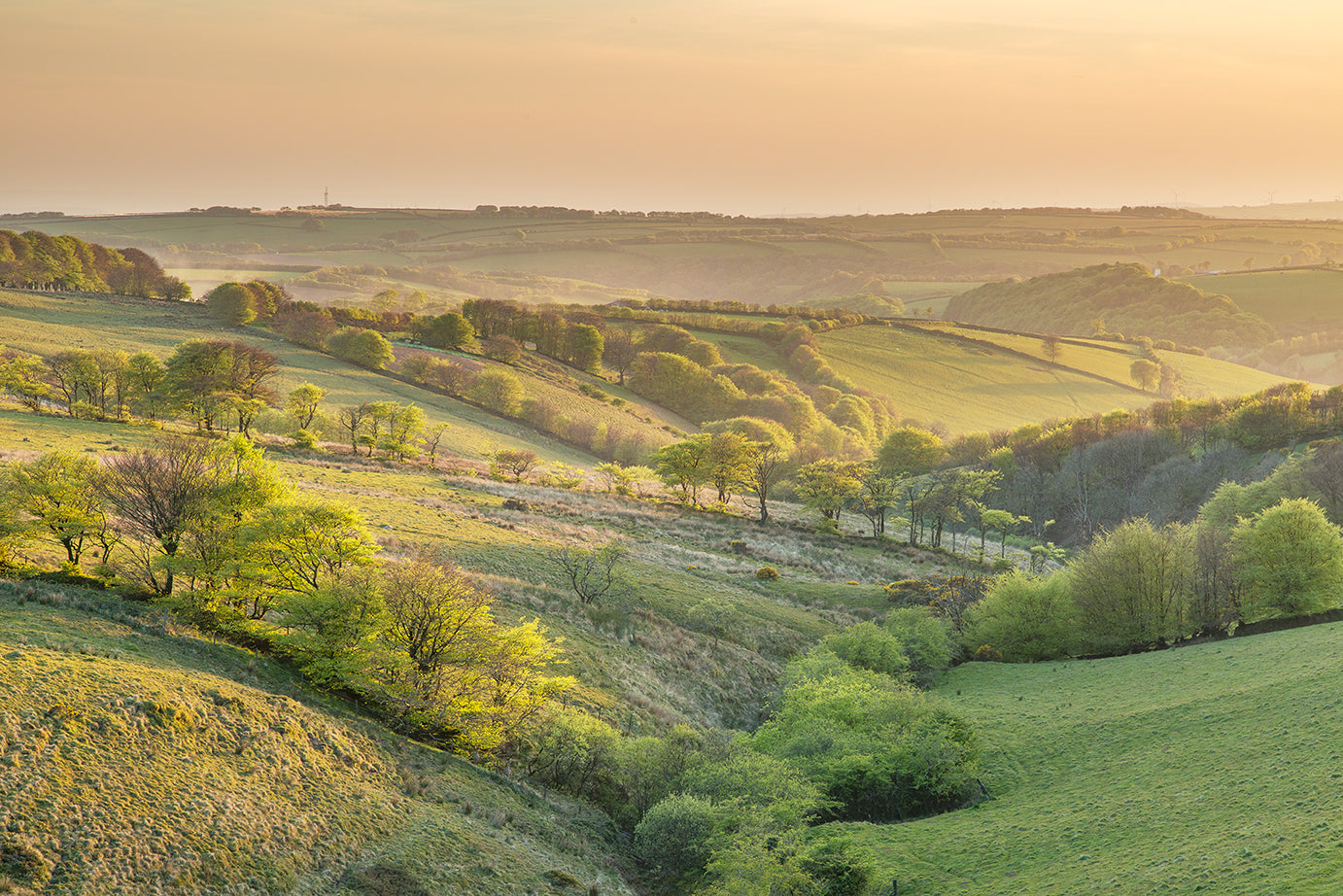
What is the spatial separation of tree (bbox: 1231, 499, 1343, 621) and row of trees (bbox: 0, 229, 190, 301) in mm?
169591

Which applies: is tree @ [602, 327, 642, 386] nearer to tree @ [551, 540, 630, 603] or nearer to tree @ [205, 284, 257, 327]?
tree @ [205, 284, 257, 327]

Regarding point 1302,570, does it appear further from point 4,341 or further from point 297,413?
point 4,341

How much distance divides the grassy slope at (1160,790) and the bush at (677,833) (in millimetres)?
6022

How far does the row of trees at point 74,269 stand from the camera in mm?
141875

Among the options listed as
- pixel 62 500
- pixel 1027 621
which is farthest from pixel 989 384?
pixel 62 500

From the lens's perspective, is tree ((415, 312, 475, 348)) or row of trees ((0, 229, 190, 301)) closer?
row of trees ((0, 229, 190, 301))

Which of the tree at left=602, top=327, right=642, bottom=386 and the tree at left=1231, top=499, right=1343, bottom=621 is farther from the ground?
the tree at left=602, top=327, right=642, bottom=386

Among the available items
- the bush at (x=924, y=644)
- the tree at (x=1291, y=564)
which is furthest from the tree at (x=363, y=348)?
the tree at (x=1291, y=564)

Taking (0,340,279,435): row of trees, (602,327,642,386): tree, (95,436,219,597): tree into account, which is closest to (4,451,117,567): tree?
(95,436,219,597): tree

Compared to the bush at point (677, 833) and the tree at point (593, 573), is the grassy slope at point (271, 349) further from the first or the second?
the bush at point (677, 833)

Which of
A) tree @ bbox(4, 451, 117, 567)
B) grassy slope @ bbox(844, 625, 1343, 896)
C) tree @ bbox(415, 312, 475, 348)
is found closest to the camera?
grassy slope @ bbox(844, 625, 1343, 896)

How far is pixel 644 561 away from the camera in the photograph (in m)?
61.2

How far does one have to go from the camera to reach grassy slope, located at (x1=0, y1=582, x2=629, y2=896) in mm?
18219

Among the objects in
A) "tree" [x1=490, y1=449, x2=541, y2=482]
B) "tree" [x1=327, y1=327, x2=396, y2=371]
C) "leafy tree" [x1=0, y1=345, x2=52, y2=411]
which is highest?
"tree" [x1=327, y1=327, x2=396, y2=371]
